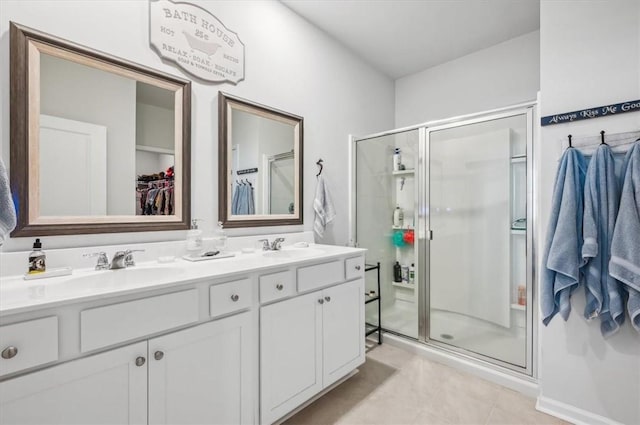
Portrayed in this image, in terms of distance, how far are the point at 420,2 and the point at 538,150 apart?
4.49 feet

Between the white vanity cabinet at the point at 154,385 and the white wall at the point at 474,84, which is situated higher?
the white wall at the point at 474,84

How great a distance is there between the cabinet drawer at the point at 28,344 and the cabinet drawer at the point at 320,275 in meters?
1.00

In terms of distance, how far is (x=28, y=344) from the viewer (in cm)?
84

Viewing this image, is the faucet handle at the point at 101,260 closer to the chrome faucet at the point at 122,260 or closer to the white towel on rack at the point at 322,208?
the chrome faucet at the point at 122,260

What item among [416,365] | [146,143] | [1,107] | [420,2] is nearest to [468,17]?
[420,2]

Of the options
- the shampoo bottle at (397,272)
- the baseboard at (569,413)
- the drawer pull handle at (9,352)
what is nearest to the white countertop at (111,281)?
the drawer pull handle at (9,352)

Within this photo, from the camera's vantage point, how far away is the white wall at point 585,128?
1521 mm

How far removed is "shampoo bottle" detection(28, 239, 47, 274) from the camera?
1.18 metres

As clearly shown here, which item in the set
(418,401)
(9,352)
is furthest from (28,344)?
(418,401)

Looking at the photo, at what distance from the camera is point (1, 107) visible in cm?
118

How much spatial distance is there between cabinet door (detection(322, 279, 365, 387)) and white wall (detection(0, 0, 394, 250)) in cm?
67

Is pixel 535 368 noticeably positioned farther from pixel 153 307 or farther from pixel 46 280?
pixel 46 280

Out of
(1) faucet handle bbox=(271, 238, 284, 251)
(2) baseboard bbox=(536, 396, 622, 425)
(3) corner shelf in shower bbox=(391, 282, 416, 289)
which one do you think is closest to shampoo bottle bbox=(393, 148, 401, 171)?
(3) corner shelf in shower bbox=(391, 282, 416, 289)

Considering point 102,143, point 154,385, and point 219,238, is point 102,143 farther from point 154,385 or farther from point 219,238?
point 154,385
